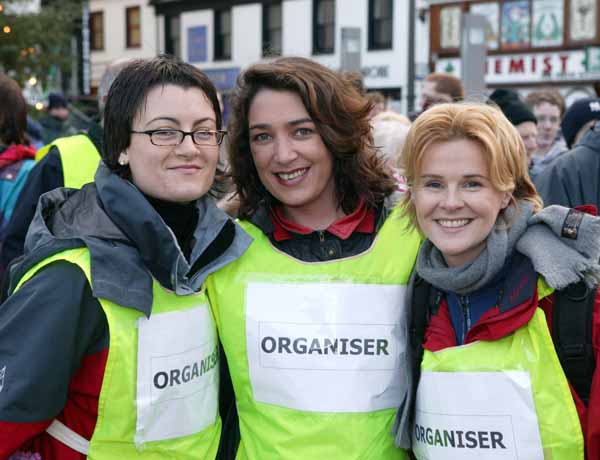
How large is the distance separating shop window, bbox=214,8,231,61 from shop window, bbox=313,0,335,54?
3.82m

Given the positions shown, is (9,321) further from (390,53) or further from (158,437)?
(390,53)

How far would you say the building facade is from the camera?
713 inches

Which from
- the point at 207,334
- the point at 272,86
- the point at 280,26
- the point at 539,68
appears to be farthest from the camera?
the point at 280,26

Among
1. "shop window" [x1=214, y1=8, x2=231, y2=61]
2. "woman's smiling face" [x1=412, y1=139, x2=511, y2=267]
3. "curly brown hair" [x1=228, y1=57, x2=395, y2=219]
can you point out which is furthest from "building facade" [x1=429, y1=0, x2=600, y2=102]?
"woman's smiling face" [x1=412, y1=139, x2=511, y2=267]

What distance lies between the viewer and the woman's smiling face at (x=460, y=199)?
84.2 inches

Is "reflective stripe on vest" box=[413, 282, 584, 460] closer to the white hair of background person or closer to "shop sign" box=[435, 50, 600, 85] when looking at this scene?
the white hair of background person

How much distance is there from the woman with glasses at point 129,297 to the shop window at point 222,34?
2400cm

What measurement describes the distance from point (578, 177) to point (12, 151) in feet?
10.4

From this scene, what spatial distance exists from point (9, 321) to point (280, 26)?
2313 centimetres

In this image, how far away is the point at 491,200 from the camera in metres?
2.15

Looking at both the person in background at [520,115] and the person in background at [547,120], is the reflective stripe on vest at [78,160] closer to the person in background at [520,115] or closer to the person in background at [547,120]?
the person in background at [520,115]

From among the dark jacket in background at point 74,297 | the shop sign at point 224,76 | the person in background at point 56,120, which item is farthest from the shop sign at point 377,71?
the dark jacket in background at point 74,297

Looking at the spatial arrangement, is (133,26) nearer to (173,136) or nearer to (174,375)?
(173,136)

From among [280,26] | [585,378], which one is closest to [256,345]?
[585,378]
